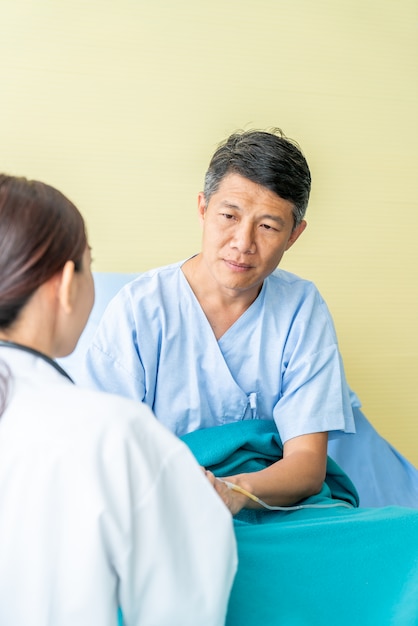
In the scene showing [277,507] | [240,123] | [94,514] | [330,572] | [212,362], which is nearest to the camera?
[94,514]

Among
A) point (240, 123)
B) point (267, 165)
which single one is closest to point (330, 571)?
→ point (267, 165)

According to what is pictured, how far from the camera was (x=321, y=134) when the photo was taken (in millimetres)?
2797

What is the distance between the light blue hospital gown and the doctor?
25.3 inches

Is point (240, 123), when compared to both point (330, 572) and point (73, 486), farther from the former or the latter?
point (73, 486)

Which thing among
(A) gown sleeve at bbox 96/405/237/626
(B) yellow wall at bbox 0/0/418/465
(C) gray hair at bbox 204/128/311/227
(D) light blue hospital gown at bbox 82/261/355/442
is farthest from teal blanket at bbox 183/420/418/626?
(B) yellow wall at bbox 0/0/418/465

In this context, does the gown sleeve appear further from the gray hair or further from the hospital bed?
the gray hair

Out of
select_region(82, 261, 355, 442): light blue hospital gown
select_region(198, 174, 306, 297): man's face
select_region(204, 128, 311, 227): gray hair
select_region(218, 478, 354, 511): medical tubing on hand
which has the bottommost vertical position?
select_region(218, 478, 354, 511): medical tubing on hand

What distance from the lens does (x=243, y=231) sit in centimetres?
168

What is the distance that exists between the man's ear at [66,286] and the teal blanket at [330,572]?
0.50 metres

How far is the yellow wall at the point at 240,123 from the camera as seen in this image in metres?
2.54

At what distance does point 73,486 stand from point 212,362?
2.72 ft

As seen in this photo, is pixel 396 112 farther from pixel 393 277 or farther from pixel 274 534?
pixel 274 534

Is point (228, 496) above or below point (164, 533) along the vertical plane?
below

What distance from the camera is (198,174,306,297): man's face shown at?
169cm
